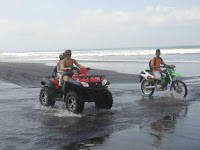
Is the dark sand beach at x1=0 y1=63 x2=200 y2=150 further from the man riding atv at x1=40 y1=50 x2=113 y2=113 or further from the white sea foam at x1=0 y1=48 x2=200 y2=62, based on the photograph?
the white sea foam at x1=0 y1=48 x2=200 y2=62

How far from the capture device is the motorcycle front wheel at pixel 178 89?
11627mm

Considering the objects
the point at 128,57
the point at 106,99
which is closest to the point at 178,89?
the point at 106,99

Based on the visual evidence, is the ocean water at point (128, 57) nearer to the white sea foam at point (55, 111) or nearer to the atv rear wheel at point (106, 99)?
the atv rear wheel at point (106, 99)

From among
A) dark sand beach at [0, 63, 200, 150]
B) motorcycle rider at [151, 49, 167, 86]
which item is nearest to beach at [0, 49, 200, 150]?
dark sand beach at [0, 63, 200, 150]

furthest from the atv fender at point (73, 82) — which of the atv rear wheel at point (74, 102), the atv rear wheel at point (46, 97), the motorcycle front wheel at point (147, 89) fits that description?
the motorcycle front wheel at point (147, 89)

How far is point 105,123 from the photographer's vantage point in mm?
7492

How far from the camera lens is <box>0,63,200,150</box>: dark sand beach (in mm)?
5754

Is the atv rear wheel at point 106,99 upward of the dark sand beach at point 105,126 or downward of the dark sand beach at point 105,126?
upward

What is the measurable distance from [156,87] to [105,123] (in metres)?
5.52

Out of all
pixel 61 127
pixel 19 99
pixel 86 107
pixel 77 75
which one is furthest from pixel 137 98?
pixel 61 127

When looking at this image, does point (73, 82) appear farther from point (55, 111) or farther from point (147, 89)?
point (147, 89)

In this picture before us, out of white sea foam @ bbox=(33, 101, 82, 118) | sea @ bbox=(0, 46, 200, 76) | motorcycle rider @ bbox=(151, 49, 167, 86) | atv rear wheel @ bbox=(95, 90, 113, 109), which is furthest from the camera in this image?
sea @ bbox=(0, 46, 200, 76)

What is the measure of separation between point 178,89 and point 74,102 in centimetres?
480

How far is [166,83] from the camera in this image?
40.5ft
